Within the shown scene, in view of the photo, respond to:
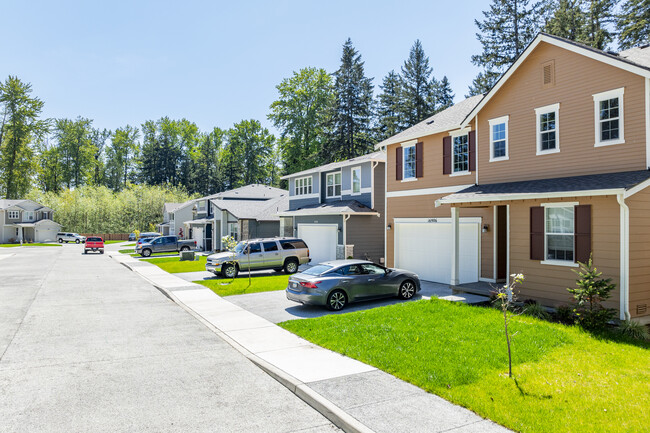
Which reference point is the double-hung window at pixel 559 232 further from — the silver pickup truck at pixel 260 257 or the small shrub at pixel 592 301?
the silver pickup truck at pixel 260 257

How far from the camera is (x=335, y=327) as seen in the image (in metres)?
10.1

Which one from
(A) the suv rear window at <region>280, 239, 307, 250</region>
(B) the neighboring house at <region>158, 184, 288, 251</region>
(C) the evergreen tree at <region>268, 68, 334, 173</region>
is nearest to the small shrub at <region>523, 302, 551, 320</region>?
(A) the suv rear window at <region>280, 239, 307, 250</region>

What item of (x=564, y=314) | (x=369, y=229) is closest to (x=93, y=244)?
(x=369, y=229)

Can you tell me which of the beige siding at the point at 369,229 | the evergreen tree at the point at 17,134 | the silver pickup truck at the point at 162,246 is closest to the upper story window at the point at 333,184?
the beige siding at the point at 369,229

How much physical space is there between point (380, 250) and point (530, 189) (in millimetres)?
12815

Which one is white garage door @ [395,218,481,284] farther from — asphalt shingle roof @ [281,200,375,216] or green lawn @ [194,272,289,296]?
green lawn @ [194,272,289,296]

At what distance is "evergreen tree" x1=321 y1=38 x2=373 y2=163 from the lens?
4700 cm

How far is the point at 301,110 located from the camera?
55.4 metres

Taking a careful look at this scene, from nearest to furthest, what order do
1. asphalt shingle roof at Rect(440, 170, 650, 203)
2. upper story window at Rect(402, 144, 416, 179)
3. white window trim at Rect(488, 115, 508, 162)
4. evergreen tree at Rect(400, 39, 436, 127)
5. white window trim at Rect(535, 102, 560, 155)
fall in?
1. asphalt shingle roof at Rect(440, 170, 650, 203)
2. white window trim at Rect(535, 102, 560, 155)
3. white window trim at Rect(488, 115, 508, 162)
4. upper story window at Rect(402, 144, 416, 179)
5. evergreen tree at Rect(400, 39, 436, 127)

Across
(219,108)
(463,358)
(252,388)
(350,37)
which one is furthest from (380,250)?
(219,108)

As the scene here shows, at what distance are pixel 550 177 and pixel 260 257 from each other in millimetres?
13537

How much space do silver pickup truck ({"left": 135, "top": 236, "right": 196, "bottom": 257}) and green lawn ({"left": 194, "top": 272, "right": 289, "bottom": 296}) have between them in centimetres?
1958

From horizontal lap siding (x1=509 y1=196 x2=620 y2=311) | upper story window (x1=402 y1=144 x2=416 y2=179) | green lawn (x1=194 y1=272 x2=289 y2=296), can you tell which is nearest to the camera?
horizontal lap siding (x1=509 y1=196 x2=620 y2=311)

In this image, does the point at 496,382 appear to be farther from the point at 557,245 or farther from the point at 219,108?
the point at 219,108
